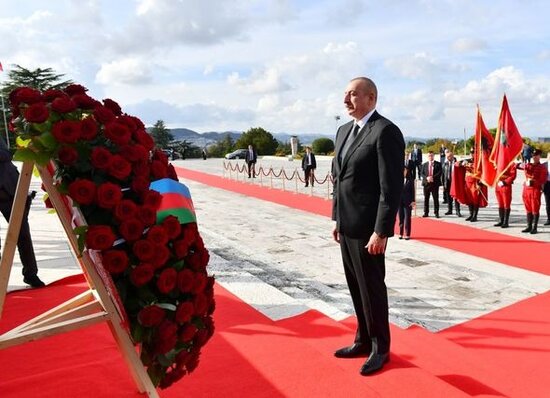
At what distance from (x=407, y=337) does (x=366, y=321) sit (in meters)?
0.94

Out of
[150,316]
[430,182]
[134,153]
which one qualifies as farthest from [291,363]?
[430,182]

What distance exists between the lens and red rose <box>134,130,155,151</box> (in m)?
2.15

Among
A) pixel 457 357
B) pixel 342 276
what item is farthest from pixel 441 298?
pixel 457 357

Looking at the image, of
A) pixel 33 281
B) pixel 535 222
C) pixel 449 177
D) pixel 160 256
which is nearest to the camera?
pixel 160 256

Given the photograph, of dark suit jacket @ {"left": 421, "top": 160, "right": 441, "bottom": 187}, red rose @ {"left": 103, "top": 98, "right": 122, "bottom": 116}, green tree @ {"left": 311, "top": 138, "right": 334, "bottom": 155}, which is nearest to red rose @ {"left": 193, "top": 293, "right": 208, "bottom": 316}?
red rose @ {"left": 103, "top": 98, "right": 122, "bottom": 116}

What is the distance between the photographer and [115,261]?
6.39 feet

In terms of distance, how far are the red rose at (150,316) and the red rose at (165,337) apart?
0.04 metres

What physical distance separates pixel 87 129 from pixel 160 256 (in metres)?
0.63

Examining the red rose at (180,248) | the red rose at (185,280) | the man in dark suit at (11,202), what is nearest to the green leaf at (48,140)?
the red rose at (180,248)

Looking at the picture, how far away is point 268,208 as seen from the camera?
508 inches

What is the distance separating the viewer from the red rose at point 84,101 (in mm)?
2111

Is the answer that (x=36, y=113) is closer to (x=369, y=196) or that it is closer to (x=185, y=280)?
(x=185, y=280)

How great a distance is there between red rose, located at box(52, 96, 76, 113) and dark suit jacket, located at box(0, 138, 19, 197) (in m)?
2.97

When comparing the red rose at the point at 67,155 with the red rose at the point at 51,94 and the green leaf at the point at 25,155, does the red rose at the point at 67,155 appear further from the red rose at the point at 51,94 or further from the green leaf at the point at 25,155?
the red rose at the point at 51,94
